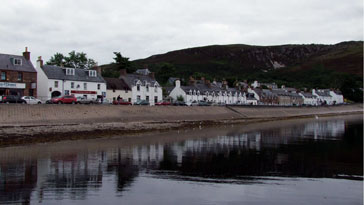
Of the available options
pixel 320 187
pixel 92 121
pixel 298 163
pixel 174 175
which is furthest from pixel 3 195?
pixel 92 121

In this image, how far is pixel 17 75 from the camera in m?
56.3

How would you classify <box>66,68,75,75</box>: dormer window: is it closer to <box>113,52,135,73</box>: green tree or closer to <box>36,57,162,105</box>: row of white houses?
<box>36,57,162,105</box>: row of white houses

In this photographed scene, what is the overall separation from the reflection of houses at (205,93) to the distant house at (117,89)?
58.7 feet

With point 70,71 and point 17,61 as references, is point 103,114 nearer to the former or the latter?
point 17,61

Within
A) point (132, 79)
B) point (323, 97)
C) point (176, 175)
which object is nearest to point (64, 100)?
point (132, 79)

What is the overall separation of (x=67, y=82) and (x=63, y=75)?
5.16 feet

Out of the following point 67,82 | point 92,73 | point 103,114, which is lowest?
point 103,114

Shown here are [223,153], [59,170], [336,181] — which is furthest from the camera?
[223,153]

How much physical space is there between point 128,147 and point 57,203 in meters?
17.0

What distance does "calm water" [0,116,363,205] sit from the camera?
15266 millimetres

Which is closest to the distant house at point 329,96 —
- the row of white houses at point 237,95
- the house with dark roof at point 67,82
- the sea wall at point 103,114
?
the row of white houses at point 237,95

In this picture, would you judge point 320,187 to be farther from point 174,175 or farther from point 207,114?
point 207,114

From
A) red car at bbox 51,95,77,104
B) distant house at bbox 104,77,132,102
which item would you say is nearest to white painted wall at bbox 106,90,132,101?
distant house at bbox 104,77,132,102

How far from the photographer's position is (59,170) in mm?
20422
